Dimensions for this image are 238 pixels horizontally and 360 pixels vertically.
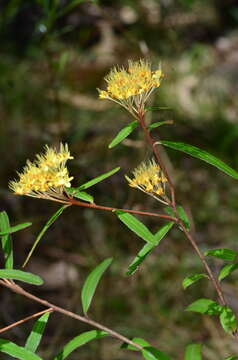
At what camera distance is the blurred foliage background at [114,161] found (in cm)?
269

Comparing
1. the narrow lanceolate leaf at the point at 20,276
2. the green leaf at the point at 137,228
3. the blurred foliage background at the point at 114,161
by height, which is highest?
the blurred foliage background at the point at 114,161

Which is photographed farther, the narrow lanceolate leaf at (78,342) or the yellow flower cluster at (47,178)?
the narrow lanceolate leaf at (78,342)

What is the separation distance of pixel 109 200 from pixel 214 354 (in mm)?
1237

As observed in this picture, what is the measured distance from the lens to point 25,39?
502cm

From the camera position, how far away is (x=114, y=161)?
355 centimetres

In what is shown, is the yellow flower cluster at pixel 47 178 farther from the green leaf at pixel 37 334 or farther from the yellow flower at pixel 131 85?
the green leaf at pixel 37 334

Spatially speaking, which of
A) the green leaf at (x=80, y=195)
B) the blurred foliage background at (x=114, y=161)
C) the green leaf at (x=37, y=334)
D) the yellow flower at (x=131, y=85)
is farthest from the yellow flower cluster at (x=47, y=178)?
the blurred foliage background at (x=114, y=161)

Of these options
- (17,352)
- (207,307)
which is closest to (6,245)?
(17,352)

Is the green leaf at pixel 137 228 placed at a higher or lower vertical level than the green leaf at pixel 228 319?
higher

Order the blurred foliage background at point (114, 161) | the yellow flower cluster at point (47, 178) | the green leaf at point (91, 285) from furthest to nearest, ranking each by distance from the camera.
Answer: the blurred foliage background at point (114, 161) → the green leaf at point (91, 285) → the yellow flower cluster at point (47, 178)

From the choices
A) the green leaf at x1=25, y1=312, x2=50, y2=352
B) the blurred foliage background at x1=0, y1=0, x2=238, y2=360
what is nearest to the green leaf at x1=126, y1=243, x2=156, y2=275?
the green leaf at x1=25, y1=312, x2=50, y2=352

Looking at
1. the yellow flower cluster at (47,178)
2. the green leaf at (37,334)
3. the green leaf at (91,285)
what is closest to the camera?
the yellow flower cluster at (47,178)

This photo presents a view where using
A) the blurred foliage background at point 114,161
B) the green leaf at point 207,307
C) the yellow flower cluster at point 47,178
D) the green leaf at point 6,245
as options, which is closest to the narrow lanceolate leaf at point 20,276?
the green leaf at point 6,245

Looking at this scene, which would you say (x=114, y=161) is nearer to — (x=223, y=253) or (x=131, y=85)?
(x=223, y=253)
